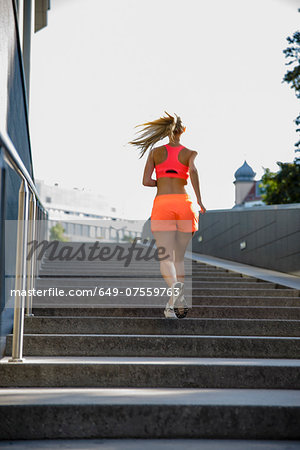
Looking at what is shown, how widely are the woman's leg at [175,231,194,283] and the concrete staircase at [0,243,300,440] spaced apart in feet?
1.17

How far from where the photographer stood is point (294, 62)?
22.8m

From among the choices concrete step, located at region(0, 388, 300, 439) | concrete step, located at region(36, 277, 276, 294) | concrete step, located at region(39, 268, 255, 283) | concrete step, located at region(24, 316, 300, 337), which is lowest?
concrete step, located at region(0, 388, 300, 439)

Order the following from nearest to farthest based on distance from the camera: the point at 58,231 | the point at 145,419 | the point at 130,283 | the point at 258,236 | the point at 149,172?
1. the point at 145,419
2. the point at 149,172
3. the point at 130,283
4. the point at 258,236
5. the point at 58,231

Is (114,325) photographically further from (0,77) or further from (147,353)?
(0,77)

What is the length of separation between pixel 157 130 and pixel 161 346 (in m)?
1.85

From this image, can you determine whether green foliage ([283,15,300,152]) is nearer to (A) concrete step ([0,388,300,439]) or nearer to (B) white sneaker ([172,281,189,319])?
(B) white sneaker ([172,281,189,319])

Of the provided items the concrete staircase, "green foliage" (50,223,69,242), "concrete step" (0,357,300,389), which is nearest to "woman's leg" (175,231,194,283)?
the concrete staircase

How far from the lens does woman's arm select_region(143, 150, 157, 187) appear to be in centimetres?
509

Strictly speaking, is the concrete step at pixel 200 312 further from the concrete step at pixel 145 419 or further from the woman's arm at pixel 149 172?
the concrete step at pixel 145 419

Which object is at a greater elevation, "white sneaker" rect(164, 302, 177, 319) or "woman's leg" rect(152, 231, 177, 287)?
"woman's leg" rect(152, 231, 177, 287)

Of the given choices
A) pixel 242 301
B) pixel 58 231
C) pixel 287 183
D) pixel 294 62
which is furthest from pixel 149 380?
pixel 58 231

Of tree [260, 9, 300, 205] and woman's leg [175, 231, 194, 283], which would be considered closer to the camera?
woman's leg [175, 231, 194, 283]

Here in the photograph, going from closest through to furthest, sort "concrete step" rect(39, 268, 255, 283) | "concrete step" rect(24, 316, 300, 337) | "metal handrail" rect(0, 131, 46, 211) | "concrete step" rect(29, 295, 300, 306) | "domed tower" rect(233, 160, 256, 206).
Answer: "metal handrail" rect(0, 131, 46, 211)
"concrete step" rect(24, 316, 300, 337)
"concrete step" rect(29, 295, 300, 306)
"concrete step" rect(39, 268, 255, 283)
"domed tower" rect(233, 160, 256, 206)

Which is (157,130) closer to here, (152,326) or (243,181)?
(152,326)
